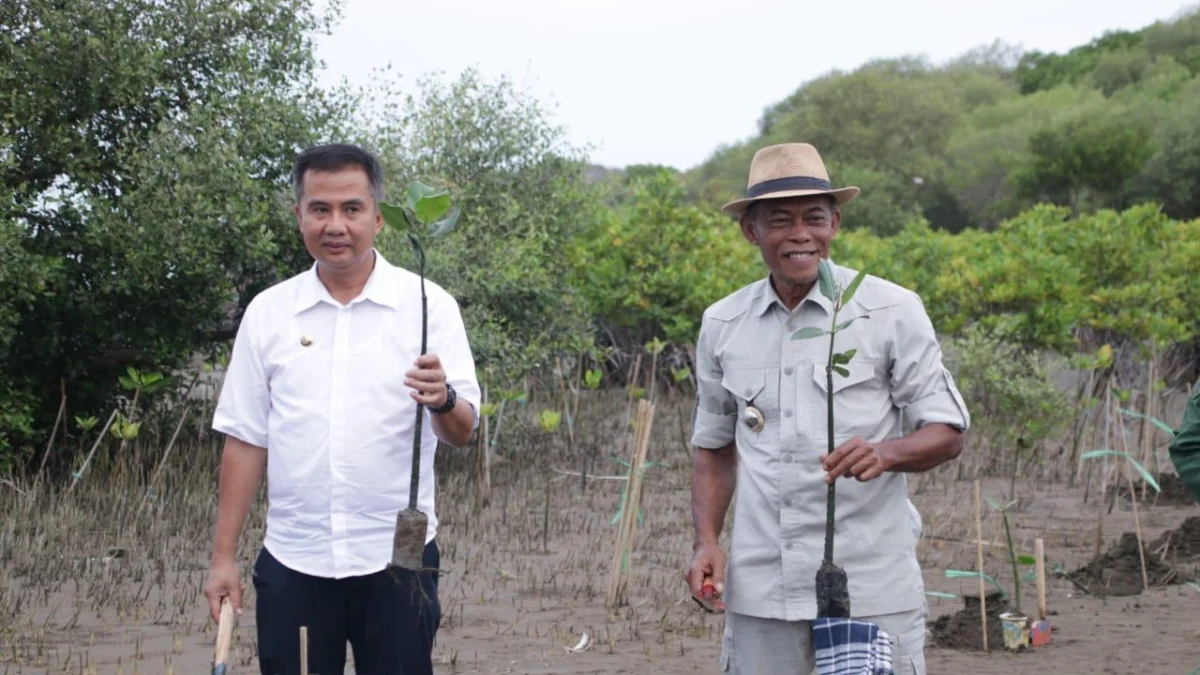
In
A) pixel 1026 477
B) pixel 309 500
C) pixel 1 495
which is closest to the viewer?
pixel 309 500

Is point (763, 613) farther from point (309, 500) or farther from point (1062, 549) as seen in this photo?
point (1062, 549)

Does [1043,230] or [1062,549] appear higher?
[1043,230]

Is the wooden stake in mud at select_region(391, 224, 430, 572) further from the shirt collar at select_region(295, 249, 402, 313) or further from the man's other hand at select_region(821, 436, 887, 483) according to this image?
the man's other hand at select_region(821, 436, 887, 483)

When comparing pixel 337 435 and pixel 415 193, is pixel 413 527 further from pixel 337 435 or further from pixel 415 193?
pixel 415 193

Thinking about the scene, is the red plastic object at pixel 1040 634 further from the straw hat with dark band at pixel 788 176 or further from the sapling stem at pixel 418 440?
the sapling stem at pixel 418 440

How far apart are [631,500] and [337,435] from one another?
3425 mm

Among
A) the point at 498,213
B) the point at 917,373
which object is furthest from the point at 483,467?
the point at 917,373

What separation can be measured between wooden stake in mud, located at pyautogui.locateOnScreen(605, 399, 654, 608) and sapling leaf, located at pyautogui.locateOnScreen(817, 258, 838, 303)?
10.1 ft

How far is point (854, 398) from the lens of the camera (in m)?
3.05

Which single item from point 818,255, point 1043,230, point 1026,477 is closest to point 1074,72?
point 1043,230

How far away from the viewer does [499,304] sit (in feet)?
36.0

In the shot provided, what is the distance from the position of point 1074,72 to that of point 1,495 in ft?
176

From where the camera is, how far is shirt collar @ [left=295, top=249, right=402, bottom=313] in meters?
3.12

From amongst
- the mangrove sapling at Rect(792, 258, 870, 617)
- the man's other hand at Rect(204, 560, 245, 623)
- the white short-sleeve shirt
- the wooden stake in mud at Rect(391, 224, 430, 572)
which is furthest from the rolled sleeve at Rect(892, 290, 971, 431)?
the man's other hand at Rect(204, 560, 245, 623)
